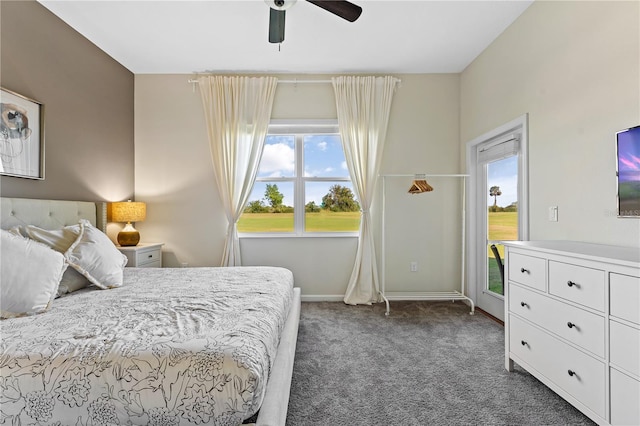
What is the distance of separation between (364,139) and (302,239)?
143cm

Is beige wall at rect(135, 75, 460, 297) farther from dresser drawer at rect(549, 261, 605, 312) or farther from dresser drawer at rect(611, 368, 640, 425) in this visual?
dresser drawer at rect(611, 368, 640, 425)

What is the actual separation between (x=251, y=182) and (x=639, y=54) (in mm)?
3358

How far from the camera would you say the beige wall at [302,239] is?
12.9 feet

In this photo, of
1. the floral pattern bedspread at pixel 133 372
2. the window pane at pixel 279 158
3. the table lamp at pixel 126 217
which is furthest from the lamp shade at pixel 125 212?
the floral pattern bedspread at pixel 133 372

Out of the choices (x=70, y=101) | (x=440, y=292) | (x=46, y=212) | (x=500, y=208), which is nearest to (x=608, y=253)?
(x=500, y=208)

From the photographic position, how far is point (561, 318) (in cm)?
173

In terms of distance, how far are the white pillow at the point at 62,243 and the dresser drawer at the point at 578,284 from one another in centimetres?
297

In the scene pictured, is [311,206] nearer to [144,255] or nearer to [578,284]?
[144,255]

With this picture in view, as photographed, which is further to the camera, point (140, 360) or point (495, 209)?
point (495, 209)

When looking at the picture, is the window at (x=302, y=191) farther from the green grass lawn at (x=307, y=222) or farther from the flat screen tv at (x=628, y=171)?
the flat screen tv at (x=628, y=171)

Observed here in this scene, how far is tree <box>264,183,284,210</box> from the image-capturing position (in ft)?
13.3

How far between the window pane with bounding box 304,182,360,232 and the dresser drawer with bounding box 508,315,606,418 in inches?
86.6

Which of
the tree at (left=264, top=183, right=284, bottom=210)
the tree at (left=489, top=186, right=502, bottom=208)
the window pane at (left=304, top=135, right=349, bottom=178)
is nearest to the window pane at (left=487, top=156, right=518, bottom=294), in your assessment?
the tree at (left=489, top=186, right=502, bottom=208)

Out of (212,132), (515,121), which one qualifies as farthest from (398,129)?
(212,132)
